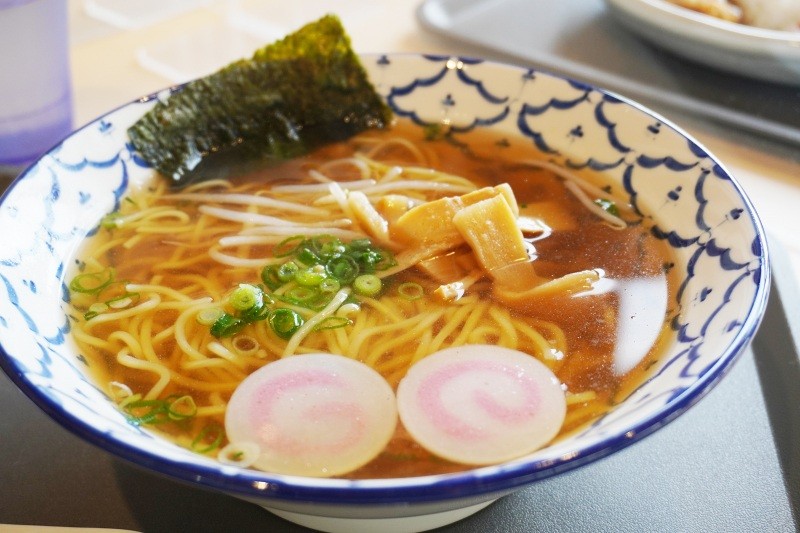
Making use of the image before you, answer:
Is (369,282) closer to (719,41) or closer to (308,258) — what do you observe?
(308,258)

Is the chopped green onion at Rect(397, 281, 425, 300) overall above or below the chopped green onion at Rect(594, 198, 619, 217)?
below

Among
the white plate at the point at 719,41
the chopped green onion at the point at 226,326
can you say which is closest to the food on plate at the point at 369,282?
the chopped green onion at the point at 226,326

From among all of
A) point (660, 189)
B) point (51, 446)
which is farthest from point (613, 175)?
point (51, 446)

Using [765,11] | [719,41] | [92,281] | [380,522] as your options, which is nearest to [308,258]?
[92,281]

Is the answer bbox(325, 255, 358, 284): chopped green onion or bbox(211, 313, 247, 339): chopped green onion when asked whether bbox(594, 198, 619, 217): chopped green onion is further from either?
bbox(211, 313, 247, 339): chopped green onion

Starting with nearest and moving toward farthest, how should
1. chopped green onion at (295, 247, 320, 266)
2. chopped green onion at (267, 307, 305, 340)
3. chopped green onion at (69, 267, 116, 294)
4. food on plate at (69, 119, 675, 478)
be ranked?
food on plate at (69, 119, 675, 478) < chopped green onion at (267, 307, 305, 340) < chopped green onion at (69, 267, 116, 294) < chopped green onion at (295, 247, 320, 266)

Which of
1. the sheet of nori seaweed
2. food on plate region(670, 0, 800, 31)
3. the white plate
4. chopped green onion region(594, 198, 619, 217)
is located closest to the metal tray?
chopped green onion region(594, 198, 619, 217)
